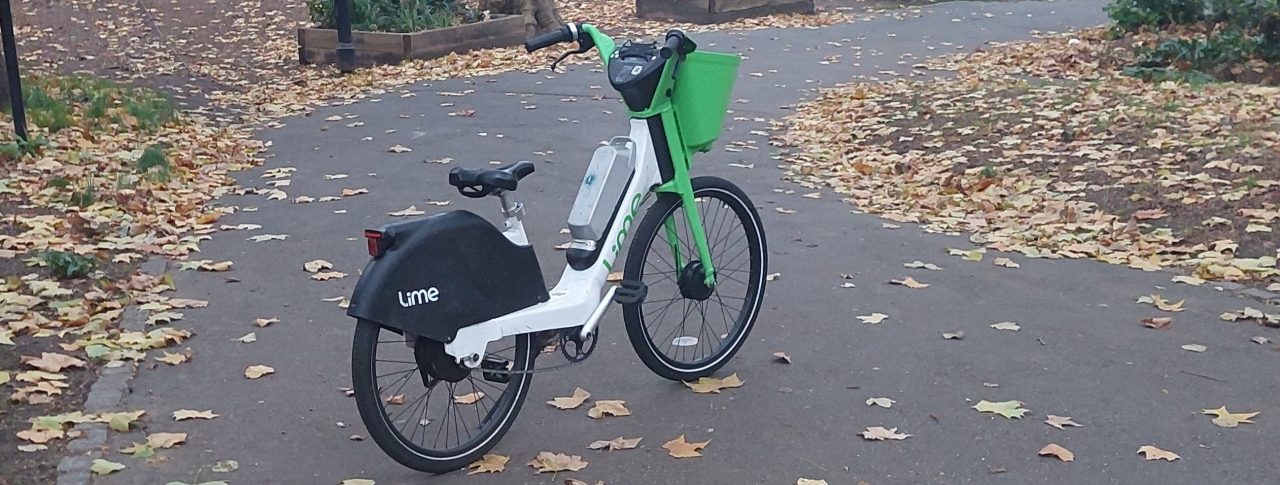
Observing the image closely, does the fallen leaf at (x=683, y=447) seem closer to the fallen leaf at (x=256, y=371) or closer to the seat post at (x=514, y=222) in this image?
the seat post at (x=514, y=222)

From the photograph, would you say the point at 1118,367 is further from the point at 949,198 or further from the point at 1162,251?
the point at 949,198

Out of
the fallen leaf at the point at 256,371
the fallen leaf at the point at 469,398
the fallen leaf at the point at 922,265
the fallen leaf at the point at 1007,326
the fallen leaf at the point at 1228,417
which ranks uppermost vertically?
the fallen leaf at the point at 1228,417

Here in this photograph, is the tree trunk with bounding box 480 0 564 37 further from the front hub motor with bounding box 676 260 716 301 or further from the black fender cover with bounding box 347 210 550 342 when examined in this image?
the black fender cover with bounding box 347 210 550 342

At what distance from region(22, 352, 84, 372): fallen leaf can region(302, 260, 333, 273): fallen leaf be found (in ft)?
5.44

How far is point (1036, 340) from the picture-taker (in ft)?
18.8

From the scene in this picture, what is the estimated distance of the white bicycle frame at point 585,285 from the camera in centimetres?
445

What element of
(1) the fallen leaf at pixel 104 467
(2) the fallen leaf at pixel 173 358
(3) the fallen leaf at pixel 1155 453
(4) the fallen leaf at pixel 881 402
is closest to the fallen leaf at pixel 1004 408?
(4) the fallen leaf at pixel 881 402

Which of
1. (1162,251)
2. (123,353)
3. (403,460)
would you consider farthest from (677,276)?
(1162,251)

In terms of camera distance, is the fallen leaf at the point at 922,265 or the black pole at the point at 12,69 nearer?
the fallen leaf at the point at 922,265

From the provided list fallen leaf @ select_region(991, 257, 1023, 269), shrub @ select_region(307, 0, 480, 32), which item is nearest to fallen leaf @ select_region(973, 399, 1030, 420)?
fallen leaf @ select_region(991, 257, 1023, 269)

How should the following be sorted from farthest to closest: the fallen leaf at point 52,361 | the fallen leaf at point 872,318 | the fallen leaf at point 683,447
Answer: the fallen leaf at point 872,318
the fallen leaf at point 52,361
the fallen leaf at point 683,447

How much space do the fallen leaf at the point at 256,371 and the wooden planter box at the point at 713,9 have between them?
1460 cm

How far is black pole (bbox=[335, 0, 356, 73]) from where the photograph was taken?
14883 mm

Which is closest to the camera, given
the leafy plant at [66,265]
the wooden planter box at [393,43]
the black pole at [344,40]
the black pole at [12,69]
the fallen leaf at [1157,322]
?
the fallen leaf at [1157,322]
